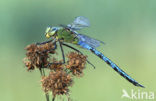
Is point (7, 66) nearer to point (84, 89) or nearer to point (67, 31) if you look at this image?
point (84, 89)

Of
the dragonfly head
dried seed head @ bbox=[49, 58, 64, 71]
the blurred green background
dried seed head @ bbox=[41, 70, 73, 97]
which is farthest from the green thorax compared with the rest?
the blurred green background

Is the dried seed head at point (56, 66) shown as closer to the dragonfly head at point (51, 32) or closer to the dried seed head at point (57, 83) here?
the dried seed head at point (57, 83)

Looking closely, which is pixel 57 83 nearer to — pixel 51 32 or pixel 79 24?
pixel 51 32

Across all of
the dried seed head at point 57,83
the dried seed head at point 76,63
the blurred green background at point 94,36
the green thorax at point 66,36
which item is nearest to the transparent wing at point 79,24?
the green thorax at point 66,36

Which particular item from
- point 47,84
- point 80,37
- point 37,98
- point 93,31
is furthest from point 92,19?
point 47,84

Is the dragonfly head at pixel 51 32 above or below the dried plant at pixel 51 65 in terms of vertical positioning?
above
